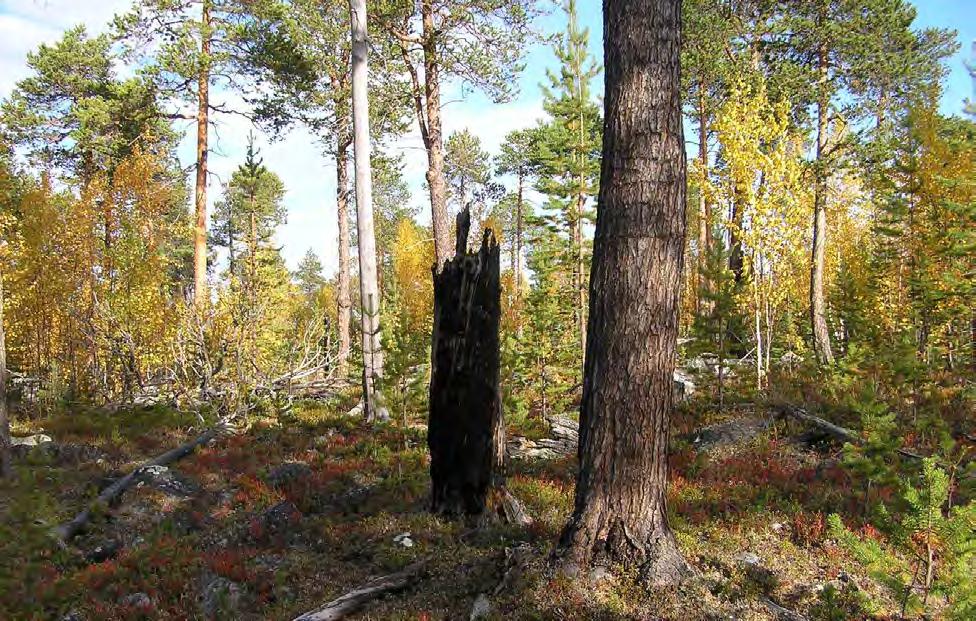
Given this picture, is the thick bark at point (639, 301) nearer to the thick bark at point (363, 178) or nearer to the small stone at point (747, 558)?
the small stone at point (747, 558)

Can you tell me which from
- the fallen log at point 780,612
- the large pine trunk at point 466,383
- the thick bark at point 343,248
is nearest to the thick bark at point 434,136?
the large pine trunk at point 466,383

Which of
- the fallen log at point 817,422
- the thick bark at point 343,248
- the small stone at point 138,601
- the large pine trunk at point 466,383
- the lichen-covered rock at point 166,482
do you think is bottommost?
the small stone at point 138,601

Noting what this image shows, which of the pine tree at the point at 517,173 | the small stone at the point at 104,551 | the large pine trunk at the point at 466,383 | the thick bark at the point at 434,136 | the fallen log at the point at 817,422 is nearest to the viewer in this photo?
the large pine trunk at the point at 466,383

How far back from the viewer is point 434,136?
13.9m

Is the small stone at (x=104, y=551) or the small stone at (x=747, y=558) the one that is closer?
the small stone at (x=747, y=558)

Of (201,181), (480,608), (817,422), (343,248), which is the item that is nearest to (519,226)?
(343,248)

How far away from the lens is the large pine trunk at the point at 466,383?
6.20 meters

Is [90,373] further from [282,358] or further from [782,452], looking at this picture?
[782,452]

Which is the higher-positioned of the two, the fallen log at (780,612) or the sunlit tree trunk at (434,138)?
the sunlit tree trunk at (434,138)

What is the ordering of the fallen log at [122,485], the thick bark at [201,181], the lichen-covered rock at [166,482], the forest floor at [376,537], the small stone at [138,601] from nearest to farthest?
1. the forest floor at [376,537]
2. the small stone at [138,601]
3. the fallen log at [122,485]
4. the lichen-covered rock at [166,482]
5. the thick bark at [201,181]

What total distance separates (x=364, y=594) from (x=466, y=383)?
2.43m

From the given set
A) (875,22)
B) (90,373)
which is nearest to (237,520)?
(90,373)

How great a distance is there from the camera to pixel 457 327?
630cm

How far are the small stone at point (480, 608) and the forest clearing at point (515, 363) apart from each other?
0.14 feet
